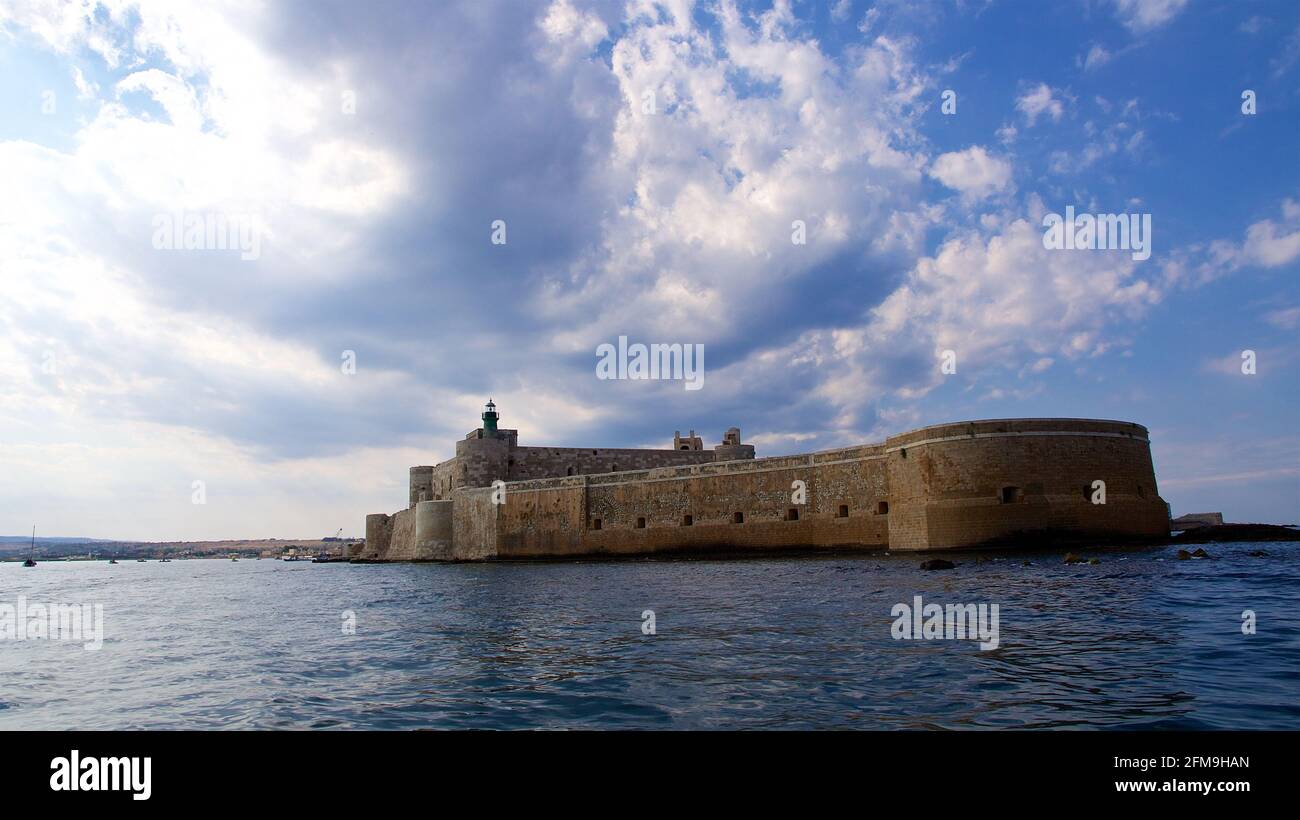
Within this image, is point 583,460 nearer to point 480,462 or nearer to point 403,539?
point 480,462

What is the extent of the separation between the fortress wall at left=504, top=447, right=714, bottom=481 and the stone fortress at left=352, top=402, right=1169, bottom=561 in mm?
75

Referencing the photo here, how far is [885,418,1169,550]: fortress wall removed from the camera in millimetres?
23656

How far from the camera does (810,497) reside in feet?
99.7

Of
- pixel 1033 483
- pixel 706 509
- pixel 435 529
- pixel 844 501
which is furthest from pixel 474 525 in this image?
pixel 1033 483

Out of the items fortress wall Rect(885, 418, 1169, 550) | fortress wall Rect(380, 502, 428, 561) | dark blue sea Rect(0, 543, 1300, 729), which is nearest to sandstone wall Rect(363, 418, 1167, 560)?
fortress wall Rect(885, 418, 1169, 550)

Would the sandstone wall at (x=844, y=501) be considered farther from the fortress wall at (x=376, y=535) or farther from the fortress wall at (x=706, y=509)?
the fortress wall at (x=376, y=535)

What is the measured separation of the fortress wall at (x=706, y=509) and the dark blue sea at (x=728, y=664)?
12.1 m

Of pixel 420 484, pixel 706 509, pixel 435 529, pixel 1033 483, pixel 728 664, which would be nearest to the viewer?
pixel 728 664

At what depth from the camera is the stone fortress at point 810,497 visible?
24.0m

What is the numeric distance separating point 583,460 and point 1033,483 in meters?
31.7

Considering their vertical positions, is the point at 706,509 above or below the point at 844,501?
below
